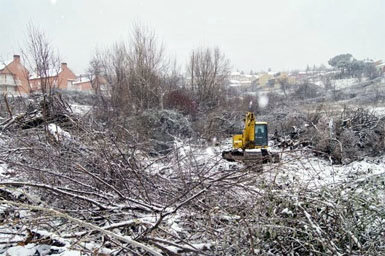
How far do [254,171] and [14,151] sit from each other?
372 cm

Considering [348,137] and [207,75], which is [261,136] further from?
[207,75]

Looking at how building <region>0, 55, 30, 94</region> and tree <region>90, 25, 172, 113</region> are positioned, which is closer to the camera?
building <region>0, 55, 30, 94</region>

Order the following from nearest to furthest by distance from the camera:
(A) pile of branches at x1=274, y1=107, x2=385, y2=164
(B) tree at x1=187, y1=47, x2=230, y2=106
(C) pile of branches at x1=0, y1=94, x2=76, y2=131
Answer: (C) pile of branches at x1=0, y1=94, x2=76, y2=131, (A) pile of branches at x1=274, y1=107, x2=385, y2=164, (B) tree at x1=187, y1=47, x2=230, y2=106

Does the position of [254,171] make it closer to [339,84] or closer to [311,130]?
[311,130]

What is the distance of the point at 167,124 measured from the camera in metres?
12.1

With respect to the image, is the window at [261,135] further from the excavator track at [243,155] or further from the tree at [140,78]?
the tree at [140,78]

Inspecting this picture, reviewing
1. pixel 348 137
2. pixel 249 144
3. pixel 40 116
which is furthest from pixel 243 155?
pixel 40 116

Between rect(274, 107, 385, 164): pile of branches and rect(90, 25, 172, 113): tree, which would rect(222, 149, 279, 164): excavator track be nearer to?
rect(274, 107, 385, 164): pile of branches

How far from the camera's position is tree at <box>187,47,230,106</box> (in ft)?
74.4

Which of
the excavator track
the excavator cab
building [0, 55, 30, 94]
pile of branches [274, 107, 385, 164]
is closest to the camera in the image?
the excavator track

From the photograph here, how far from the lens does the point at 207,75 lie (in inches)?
907

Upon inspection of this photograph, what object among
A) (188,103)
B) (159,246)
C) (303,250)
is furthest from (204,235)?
(188,103)

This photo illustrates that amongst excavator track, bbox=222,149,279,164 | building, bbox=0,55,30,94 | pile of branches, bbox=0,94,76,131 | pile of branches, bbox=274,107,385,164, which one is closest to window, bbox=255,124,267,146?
pile of branches, bbox=274,107,385,164

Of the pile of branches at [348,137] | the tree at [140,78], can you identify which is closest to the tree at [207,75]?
the tree at [140,78]
